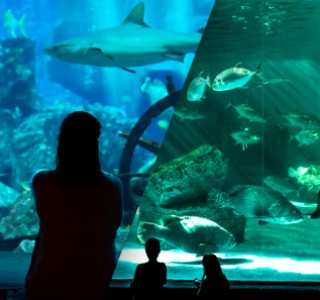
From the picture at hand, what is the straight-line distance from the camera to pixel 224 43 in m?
7.32

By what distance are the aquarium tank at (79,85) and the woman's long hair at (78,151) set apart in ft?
13.7

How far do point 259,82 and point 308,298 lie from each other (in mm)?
5667

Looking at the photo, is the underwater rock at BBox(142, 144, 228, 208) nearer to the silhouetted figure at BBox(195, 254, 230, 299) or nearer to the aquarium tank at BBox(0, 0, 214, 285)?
the aquarium tank at BBox(0, 0, 214, 285)

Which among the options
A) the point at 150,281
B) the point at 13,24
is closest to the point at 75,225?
the point at 150,281

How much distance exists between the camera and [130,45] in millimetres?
5402

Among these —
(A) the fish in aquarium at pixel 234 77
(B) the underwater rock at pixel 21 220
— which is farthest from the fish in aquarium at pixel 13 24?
(A) the fish in aquarium at pixel 234 77

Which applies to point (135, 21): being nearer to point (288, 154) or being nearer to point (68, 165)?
point (288, 154)

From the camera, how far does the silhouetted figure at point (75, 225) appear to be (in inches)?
44.0

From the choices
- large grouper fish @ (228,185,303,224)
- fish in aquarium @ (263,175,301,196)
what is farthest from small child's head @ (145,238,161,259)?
fish in aquarium @ (263,175,301,196)

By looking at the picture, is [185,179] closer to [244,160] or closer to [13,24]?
[244,160]

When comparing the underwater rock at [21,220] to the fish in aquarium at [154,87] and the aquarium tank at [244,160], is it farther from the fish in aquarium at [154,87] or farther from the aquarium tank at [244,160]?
the fish in aquarium at [154,87]

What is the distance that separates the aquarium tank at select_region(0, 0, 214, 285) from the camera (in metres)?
5.49

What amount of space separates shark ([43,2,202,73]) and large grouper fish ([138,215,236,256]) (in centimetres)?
212

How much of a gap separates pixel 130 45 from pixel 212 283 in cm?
426
